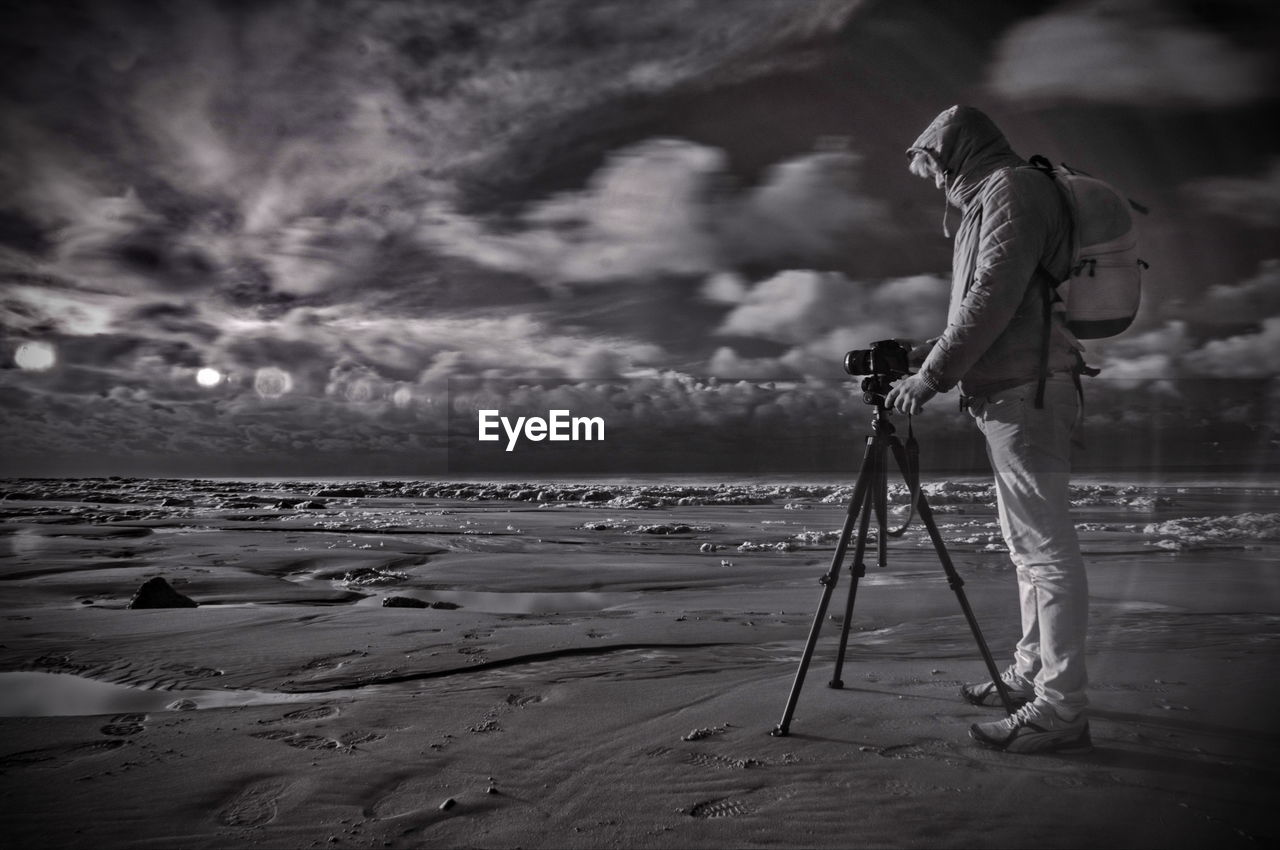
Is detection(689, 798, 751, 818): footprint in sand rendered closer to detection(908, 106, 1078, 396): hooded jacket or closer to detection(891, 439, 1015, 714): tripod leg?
detection(891, 439, 1015, 714): tripod leg

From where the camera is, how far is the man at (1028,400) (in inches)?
91.2

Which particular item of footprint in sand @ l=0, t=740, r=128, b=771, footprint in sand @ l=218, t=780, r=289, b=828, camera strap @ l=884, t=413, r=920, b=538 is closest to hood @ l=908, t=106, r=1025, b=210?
camera strap @ l=884, t=413, r=920, b=538

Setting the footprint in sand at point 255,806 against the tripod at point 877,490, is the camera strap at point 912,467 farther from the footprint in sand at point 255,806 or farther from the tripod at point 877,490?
the footprint in sand at point 255,806

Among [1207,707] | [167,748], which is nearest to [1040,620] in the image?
[1207,707]

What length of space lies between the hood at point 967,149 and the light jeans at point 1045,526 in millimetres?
871

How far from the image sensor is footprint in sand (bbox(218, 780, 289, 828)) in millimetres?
1961

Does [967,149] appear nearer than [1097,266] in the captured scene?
No

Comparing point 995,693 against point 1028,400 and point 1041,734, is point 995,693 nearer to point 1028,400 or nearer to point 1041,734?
point 1041,734

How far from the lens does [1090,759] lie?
2.27 meters

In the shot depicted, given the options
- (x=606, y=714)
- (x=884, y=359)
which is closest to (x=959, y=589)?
(x=884, y=359)

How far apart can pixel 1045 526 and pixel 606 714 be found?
5.98ft

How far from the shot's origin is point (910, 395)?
254cm

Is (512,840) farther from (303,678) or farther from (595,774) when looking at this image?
(303,678)

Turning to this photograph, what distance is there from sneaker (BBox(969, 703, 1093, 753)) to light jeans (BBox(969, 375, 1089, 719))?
4 centimetres
